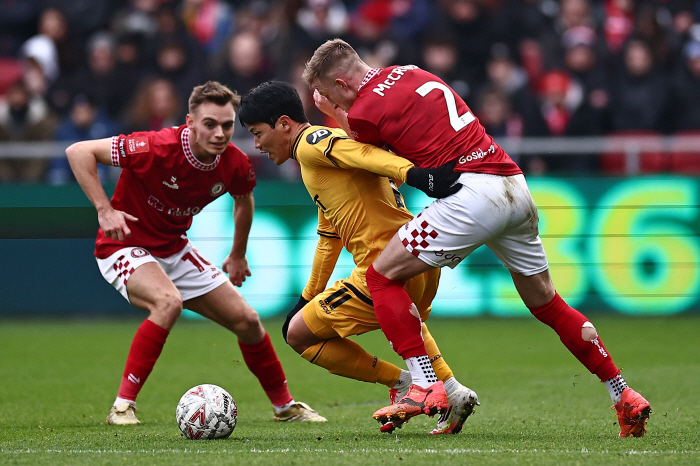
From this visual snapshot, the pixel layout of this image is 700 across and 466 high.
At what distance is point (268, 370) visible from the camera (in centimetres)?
620

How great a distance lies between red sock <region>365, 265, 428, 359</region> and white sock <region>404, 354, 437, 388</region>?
3 centimetres

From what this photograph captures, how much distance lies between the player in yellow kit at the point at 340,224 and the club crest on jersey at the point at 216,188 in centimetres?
97

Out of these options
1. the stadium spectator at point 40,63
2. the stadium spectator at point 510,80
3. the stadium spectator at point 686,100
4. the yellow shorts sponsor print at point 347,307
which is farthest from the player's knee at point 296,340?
the stadium spectator at point 40,63

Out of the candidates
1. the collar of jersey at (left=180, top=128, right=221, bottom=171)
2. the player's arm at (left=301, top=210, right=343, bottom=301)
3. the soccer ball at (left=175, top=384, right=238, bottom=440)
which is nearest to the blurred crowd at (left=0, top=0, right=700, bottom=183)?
the collar of jersey at (left=180, top=128, right=221, bottom=171)

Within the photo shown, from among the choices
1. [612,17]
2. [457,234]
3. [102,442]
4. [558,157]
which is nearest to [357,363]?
[457,234]

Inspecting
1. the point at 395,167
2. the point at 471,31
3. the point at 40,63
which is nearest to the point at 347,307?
the point at 395,167

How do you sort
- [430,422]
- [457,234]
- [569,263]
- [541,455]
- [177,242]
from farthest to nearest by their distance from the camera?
[569,263] < [177,242] < [430,422] < [457,234] < [541,455]

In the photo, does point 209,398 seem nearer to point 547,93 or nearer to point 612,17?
point 547,93

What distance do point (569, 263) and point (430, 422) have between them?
555 centimetres

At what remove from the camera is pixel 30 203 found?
11.2 metres

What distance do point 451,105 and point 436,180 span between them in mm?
470

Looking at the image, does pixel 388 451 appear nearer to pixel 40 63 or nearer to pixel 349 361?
pixel 349 361

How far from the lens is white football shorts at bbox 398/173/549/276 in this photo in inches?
188

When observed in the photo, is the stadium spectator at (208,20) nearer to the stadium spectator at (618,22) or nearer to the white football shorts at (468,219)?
the stadium spectator at (618,22)
